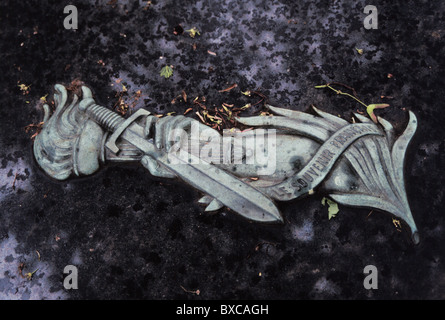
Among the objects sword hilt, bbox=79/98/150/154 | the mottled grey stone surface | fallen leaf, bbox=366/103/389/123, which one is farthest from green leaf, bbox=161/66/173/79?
fallen leaf, bbox=366/103/389/123

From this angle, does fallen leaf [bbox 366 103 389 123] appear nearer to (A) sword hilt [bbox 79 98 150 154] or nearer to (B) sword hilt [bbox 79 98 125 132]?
(A) sword hilt [bbox 79 98 150 154]

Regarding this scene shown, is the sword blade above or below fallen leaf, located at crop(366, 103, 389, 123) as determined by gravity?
below

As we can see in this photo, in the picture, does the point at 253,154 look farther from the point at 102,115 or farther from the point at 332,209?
the point at 102,115

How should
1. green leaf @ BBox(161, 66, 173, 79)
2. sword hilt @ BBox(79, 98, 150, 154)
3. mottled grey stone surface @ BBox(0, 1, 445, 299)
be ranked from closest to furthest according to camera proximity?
mottled grey stone surface @ BBox(0, 1, 445, 299) → sword hilt @ BBox(79, 98, 150, 154) → green leaf @ BBox(161, 66, 173, 79)

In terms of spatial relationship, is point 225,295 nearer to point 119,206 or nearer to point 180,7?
point 119,206

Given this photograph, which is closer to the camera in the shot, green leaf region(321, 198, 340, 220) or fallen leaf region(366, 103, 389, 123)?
green leaf region(321, 198, 340, 220)

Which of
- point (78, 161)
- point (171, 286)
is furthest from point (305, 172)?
point (78, 161)

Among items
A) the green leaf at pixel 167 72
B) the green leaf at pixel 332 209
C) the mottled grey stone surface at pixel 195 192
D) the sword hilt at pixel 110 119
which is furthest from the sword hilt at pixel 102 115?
the green leaf at pixel 332 209
